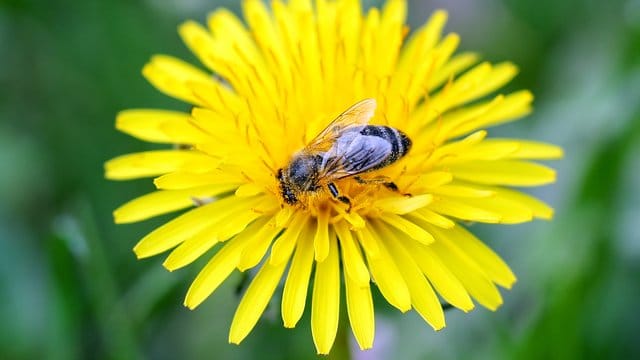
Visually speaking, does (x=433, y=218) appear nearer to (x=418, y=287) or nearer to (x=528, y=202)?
(x=418, y=287)

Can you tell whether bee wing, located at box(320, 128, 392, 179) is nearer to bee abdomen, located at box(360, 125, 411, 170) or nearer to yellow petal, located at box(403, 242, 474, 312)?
bee abdomen, located at box(360, 125, 411, 170)

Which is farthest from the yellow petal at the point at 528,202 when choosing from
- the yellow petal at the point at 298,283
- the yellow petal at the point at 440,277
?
the yellow petal at the point at 298,283

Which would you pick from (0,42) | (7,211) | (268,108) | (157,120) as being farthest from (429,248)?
(0,42)

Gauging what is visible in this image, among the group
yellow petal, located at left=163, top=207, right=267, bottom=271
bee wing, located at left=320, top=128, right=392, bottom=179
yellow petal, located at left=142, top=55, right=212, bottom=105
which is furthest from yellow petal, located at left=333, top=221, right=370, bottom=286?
yellow petal, located at left=142, top=55, right=212, bottom=105

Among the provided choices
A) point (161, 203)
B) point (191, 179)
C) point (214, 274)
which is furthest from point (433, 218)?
point (161, 203)

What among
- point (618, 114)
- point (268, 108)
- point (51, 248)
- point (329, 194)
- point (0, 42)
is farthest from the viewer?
point (0, 42)

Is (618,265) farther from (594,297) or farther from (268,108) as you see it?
(268,108)
